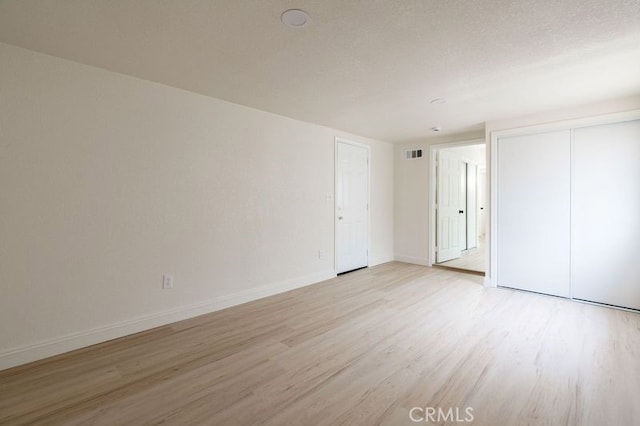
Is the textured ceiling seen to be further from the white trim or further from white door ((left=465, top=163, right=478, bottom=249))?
white door ((left=465, top=163, right=478, bottom=249))

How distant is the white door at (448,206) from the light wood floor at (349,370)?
7.74 feet

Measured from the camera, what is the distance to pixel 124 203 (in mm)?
2699

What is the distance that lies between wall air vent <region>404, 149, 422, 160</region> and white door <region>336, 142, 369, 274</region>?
948mm

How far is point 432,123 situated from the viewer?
14.2ft

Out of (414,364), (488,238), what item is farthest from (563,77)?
(414,364)

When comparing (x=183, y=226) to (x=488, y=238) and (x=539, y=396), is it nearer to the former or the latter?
(x=539, y=396)

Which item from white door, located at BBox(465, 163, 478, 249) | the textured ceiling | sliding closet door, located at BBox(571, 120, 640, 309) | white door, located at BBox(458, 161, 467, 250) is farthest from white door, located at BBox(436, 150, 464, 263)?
Result: the textured ceiling

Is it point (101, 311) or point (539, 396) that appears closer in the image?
point (539, 396)

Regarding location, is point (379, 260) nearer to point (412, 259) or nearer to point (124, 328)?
point (412, 259)

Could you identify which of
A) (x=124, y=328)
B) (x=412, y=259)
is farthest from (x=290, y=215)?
(x=412, y=259)

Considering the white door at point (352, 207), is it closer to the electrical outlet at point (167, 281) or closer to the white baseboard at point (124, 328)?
the white baseboard at point (124, 328)

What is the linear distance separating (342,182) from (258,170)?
1.64 m

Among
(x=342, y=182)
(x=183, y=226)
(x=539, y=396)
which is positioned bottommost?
(x=539, y=396)

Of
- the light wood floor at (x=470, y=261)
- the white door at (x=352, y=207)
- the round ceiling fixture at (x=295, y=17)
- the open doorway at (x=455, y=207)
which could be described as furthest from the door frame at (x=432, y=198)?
the round ceiling fixture at (x=295, y=17)
